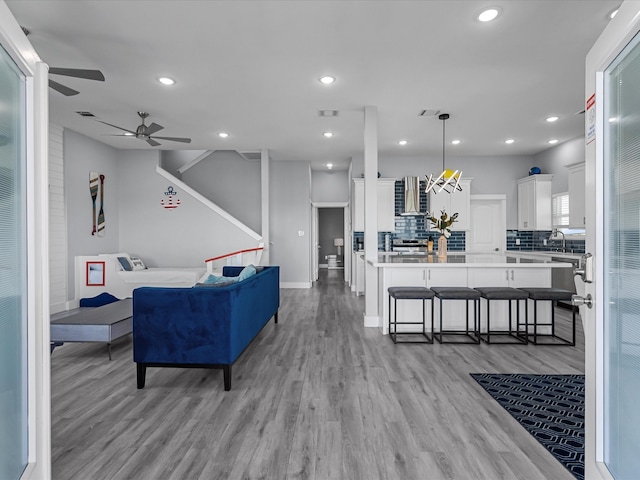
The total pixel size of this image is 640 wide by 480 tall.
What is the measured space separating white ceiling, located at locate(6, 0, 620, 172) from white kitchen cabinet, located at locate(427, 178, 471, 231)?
1701 mm

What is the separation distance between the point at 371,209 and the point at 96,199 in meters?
5.38

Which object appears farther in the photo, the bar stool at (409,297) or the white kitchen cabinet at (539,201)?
the white kitchen cabinet at (539,201)

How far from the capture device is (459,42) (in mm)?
3355

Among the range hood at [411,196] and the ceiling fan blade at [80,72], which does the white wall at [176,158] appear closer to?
the range hood at [411,196]

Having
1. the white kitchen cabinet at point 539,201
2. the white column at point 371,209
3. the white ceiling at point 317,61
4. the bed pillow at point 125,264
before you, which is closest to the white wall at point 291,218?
the white ceiling at point 317,61

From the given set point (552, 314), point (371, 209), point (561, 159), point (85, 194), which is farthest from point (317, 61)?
point (561, 159)

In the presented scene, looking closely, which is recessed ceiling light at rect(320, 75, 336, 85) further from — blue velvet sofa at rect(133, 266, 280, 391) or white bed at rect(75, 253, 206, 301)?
white bed at rect(75, 253, 206, 301)

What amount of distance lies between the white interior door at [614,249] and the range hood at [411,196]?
246 inches

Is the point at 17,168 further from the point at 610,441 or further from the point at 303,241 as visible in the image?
the point at 303,241

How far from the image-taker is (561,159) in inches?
284

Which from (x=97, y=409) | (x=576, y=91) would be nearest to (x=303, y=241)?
(x=576, y=91)

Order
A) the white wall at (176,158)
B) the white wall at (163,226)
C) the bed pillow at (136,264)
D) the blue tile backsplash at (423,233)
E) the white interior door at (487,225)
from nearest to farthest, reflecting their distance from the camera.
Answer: the bed pillow at (136,264), the white wall at (163,226), the blue tile backsplash at (423,233), the white interior door at (487,225), the white wall at (176,158)

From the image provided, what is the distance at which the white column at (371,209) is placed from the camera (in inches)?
201

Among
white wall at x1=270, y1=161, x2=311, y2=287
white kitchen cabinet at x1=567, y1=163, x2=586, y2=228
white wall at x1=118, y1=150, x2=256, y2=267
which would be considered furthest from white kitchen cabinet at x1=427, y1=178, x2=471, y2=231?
white wall at x1=118, y1=150, x2=256, y2=267
